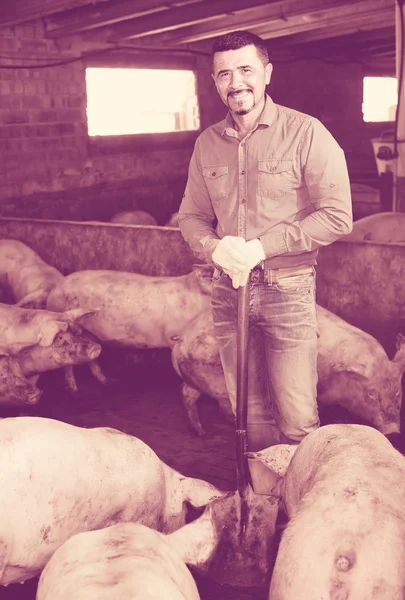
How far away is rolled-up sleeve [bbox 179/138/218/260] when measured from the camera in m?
3.45

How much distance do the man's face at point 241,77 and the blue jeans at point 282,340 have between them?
783mm

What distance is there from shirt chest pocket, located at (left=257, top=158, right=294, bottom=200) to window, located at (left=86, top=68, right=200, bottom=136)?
6.89 metres

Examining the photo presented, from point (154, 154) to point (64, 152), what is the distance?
159 centimetres

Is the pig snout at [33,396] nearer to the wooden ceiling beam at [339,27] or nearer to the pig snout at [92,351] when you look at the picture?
the pig snout at [92,351]

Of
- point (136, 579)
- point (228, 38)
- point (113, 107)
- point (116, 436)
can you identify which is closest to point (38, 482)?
point (116, 436)

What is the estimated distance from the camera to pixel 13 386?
4.89 metres

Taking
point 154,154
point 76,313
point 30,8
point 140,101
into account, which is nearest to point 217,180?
point 76,313

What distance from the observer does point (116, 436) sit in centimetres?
331

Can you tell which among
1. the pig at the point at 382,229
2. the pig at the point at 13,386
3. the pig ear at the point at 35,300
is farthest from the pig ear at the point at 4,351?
the pig at the point at 382,229

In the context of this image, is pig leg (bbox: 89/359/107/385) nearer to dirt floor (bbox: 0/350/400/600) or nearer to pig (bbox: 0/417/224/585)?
dirt floor (bbox: 0/350/400/600)

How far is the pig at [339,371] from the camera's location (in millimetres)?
4441

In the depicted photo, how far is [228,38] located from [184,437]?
2.60 meters

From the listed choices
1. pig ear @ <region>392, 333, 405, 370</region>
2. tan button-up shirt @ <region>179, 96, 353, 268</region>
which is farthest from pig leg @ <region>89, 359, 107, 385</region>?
tan button-up shirt @ <region>179, 96, 353, 268</region>

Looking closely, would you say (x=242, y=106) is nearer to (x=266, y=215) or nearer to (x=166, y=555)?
(x=266, y=215)
